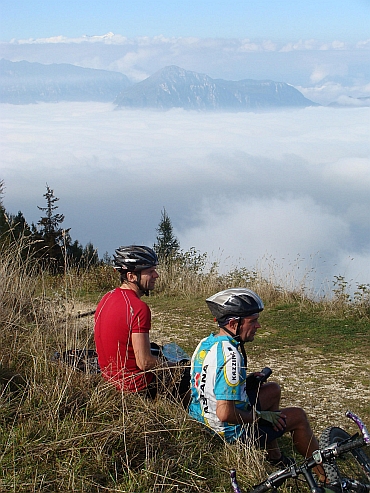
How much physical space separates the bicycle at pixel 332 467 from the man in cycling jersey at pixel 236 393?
0.43 m

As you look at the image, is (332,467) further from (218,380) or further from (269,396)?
(269,396)

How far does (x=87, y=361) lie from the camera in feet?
16.2

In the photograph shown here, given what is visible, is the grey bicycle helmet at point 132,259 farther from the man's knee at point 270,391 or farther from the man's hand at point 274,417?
the man's hand at point 274,417

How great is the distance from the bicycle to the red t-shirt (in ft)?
4.23

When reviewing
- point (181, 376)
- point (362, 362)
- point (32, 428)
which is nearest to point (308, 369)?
point (362, 362)

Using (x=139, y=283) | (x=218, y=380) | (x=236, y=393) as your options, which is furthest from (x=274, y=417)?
(x=139, y=283)

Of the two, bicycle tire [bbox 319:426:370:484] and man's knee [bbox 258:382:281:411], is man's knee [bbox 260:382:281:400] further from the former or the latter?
bicycle tire [bbox 319:426:370:484]

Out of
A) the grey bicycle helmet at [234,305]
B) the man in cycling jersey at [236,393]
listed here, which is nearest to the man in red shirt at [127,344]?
the man in cycling jersey at [236,393]

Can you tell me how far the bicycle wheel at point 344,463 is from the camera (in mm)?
3498

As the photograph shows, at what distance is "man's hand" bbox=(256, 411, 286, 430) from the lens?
13.8 ft

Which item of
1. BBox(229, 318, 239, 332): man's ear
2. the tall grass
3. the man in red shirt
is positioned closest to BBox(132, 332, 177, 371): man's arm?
the man in red shirt

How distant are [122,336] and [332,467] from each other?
1772mm

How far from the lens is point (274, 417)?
4.24 m

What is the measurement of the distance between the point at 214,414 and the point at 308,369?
3466 mm
